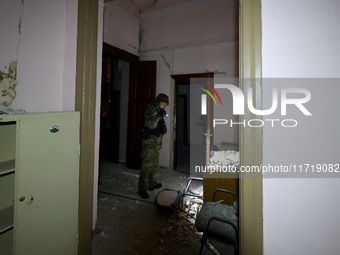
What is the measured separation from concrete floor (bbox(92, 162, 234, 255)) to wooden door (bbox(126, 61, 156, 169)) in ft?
3.81

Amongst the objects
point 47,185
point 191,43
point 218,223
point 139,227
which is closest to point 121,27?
point 191,43

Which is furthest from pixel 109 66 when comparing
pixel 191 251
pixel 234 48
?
pixel 191 251

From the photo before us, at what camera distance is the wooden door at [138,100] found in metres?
4.50

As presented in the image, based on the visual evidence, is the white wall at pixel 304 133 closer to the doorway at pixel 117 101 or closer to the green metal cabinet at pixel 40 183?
the green metal cabinet at pixel 40 183

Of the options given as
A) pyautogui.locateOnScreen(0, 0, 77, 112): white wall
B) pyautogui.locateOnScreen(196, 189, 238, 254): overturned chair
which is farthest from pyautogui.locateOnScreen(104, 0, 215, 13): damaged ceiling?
pyautogui.locateOnScreen(196, 189, 238, 254): overturned chair

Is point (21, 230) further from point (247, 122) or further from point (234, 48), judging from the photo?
point (234, 48)

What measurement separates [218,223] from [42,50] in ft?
6.92

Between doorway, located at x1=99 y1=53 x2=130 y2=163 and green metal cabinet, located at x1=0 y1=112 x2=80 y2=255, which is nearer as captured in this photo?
green metal cabinet, located at x1=0 y1=112 x2=80 y2=255

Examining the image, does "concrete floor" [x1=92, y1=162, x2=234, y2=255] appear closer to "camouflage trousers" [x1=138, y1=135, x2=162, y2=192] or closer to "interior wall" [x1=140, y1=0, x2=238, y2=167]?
"camouflage trousers" [x1=138, y1=135, x2=162, y2=192]

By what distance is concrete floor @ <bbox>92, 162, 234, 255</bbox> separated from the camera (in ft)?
6.47

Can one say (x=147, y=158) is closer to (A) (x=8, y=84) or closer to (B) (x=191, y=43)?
(A) (x=8, y=84)

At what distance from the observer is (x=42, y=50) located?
1.67 metres

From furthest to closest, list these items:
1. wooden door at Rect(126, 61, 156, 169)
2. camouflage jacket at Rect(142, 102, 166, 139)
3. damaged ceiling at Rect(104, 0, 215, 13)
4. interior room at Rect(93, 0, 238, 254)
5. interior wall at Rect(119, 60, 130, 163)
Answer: interior wall at Rect(119, 60, 130, 163), wooden door at Rect(126, 61, 156, 169), damaged ceiling at Rect(104, 0, 215, 13), interior room at Rect(93, 0, 238, 254), camouflage jacket at Rect(142, 102, 166, 139)

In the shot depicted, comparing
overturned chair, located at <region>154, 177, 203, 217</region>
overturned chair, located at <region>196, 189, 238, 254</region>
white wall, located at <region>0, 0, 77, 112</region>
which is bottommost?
overturned chair, located at <region>154, 177, 203, 217</region>
